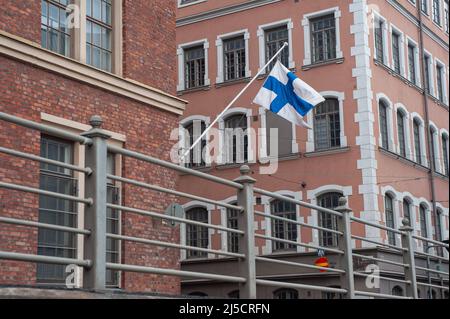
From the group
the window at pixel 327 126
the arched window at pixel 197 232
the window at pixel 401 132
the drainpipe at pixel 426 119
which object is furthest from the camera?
the drainpipe at pixel 426 119

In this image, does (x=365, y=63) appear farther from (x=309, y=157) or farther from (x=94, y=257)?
(x=94, y=257)

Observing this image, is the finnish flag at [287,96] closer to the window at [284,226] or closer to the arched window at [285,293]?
the window at [284,226]

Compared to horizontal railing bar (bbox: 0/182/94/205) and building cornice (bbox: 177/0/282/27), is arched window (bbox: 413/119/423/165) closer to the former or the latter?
building cornice (bbox: 177/0/282/27)

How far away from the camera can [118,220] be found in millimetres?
15156

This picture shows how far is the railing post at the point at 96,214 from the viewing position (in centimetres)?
659

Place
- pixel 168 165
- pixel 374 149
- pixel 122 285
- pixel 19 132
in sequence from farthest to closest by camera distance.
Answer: pixel 374 149, pixel 122 285, pixel 19 132, pixel 168 165

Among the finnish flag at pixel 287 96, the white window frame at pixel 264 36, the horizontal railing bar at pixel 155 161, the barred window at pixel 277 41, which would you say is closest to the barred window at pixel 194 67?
the white window frame at pixel 264 36

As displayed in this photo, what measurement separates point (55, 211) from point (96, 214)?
7290 mm

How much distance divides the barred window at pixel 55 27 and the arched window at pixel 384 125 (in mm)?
18478

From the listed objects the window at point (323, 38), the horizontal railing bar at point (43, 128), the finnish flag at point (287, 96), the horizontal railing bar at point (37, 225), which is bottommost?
the horizontal railing bar at point (37, 225)

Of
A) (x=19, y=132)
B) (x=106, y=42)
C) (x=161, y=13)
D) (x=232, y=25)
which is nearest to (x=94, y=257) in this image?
(x=19, y=132)

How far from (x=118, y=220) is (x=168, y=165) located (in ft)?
25.5

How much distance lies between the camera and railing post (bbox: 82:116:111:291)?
6586mm

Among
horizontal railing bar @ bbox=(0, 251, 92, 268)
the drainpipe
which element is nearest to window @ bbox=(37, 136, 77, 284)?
horizontal railing bar @ bbox=(0, 251, 92, 268)
